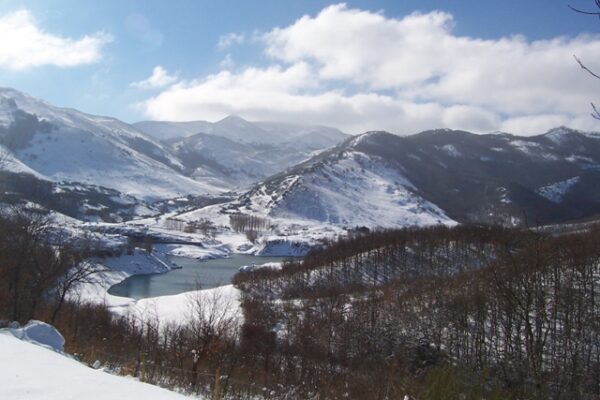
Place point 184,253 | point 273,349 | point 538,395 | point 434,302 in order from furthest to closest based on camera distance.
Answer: point 184,253
point 434,302
point 273,349
point 538,395

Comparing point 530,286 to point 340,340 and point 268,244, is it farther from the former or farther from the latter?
point 268,244

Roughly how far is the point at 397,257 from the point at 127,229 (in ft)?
296

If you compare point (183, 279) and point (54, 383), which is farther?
point (183, 279)

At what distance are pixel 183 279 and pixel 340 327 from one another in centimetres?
5236

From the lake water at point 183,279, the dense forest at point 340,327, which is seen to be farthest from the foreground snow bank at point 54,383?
the lake water at point 183,279

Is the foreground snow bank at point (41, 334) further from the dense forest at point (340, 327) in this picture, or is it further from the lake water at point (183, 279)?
the lake water at point (183, 279)

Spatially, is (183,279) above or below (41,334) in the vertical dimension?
below

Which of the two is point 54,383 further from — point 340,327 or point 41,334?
point 340,327

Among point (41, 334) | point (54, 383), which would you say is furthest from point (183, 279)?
point (54, 383)

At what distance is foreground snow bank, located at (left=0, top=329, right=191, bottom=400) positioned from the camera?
5.98 meters

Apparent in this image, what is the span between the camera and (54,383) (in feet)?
21.2

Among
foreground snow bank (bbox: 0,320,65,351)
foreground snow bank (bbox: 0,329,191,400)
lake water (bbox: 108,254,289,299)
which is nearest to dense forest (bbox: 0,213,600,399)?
foreground snow bank (bbox: 0,320,65,351)

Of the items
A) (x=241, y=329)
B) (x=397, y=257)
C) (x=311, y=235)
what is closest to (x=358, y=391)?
(x=241, y=329)

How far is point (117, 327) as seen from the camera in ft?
157
